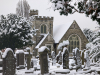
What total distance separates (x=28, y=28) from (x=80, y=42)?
11258 mm

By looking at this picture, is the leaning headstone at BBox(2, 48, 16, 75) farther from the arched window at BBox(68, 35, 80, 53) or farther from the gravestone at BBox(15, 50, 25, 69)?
the arched window at BBox(68, 35, 80, 53)

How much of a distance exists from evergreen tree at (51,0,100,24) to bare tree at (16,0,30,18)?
42.7 metres

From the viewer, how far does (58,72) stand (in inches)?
488

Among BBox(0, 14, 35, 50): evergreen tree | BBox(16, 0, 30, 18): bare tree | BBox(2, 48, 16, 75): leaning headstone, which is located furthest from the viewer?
BBox(16, 0, 30, 18): bare tree

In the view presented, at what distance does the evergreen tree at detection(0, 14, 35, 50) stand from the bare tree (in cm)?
1564

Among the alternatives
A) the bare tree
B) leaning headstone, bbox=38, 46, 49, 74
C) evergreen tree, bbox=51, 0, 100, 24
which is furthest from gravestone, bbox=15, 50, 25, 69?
the bare tree

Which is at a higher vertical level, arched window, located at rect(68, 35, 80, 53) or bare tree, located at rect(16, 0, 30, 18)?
bare tree, located at rect(16, 0, 30, 18)

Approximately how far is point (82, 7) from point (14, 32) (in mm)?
25202

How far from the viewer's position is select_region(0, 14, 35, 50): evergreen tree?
98.5 ft

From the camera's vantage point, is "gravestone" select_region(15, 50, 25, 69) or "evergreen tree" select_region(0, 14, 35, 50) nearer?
"gravestone" select_region(15, 50, 25, 69)

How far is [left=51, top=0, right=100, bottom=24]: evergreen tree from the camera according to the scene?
575 cm

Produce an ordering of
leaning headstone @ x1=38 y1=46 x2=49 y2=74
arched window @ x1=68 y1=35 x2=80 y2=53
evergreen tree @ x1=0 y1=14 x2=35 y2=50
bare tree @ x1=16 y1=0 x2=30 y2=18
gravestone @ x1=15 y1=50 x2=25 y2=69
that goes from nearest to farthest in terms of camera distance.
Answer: leaning headstone @ x1=38 y1=46 x2=49 y2=74 → gravestone @ x1=15 y1=50 x2=25 y2=69 → evergreen tree @ x1=0 y1=14 x2=35 y2=50 → arched window @ x1=68 y1=35 x2=80 y2=53 → bare tree @ x1=16 y1=0 x2=30 y2=18

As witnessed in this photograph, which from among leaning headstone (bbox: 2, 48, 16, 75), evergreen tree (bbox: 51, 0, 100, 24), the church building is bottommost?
leaning headstone (bbox: 2, 48, 16, 75)

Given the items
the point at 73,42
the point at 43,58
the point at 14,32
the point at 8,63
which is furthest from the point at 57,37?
the point at 8,63
